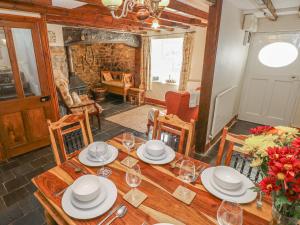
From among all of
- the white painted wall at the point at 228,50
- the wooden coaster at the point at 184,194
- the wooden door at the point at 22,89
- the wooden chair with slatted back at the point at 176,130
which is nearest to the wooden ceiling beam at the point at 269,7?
the white painted wall at the point at 228,50

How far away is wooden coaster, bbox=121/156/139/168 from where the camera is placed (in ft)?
4.27

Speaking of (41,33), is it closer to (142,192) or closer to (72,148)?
(72,148)

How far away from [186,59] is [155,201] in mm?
4186

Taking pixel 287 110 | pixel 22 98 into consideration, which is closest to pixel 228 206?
pixel 22 98

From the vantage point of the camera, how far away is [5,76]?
8.06ft

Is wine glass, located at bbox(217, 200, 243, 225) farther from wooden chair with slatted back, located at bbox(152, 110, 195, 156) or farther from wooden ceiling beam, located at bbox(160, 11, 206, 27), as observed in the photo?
wooden ceiling beam, located at bbox(160, 11, 206, 27)

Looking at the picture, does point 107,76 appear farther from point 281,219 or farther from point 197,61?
point 281,219

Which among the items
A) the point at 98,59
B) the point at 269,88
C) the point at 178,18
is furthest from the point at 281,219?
the point at 98,59

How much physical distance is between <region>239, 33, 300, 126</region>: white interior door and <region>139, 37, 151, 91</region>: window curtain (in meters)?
2.67

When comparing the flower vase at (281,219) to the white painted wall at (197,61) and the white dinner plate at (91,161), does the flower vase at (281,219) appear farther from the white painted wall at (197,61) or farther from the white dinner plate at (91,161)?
the white painted wall at (197,61)

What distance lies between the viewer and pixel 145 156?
1386 mm

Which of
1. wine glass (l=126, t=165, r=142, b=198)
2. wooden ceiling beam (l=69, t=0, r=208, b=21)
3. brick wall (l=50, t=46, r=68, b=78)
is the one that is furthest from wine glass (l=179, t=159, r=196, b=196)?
brick wall (l=50, t=46, r=68, b=78)

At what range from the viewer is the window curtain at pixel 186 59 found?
450cm

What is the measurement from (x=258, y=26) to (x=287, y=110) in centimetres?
186
